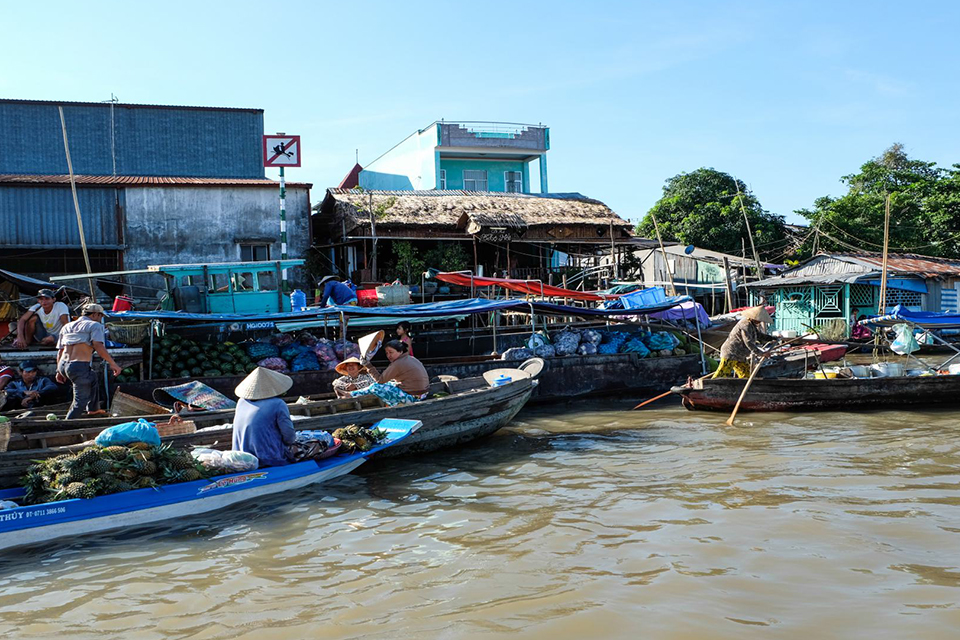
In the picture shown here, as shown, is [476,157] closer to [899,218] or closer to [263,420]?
[899,218]

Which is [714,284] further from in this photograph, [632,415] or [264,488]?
[264,488]

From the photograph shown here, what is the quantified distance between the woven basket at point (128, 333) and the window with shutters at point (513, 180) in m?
19.7

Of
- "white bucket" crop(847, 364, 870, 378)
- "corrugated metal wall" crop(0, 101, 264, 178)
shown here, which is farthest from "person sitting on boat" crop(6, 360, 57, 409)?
"corrugated metal wall" crop(0, 101, 264, 178)

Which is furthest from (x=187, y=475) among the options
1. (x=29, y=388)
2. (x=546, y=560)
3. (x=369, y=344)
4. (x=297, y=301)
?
(x=297, y=301)

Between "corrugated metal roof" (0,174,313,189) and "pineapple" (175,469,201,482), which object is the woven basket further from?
"corrugated metal roof" (0,174,313,189)

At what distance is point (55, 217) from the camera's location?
19.4m

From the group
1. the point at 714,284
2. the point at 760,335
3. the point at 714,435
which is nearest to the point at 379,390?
the point at 714,435

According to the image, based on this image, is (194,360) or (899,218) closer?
(194,360)

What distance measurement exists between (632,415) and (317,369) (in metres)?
5.48

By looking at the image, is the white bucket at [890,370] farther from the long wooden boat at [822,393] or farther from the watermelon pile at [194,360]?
the watermelon pile at [194,360]

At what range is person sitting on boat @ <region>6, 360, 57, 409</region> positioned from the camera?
10852 millimetres

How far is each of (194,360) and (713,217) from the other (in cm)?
2422

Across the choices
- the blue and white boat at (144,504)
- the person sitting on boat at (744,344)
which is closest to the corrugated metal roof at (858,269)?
the person sitting on boat at (744,344)

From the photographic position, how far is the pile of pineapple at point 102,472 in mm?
6531
